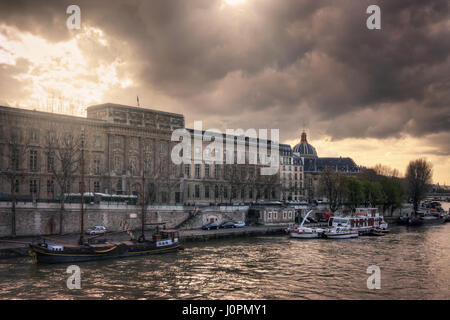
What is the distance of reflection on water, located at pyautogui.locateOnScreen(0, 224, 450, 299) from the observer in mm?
31469

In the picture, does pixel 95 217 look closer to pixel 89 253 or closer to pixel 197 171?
pixel 89 253

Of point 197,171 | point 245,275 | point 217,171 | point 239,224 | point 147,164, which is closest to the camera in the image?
point 245,275

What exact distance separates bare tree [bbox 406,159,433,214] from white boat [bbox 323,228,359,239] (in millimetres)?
72028

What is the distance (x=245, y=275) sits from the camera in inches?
1485

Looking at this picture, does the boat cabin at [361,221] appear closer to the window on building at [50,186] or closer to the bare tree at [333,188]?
the bare tree at [333,188]

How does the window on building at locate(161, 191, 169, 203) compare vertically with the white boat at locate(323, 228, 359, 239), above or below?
above

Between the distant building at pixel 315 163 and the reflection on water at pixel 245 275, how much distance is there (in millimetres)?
99352

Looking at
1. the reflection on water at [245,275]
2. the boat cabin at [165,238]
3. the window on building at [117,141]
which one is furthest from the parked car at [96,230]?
the window on building at [117,141]

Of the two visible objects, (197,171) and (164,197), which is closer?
(164,197)

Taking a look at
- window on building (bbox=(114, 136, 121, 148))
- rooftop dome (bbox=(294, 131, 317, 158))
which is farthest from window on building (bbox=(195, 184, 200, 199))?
rooftop dome (bbox=(294, 131, 317, 158))

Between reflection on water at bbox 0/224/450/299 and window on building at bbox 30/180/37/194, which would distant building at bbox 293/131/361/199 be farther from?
reflection on water at bbox 0/224/450/299

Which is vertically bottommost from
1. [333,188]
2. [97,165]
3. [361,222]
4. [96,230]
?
[361,222]

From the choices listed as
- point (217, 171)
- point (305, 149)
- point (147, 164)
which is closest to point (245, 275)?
point (147, 164)

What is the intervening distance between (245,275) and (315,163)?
13749 centimetres
